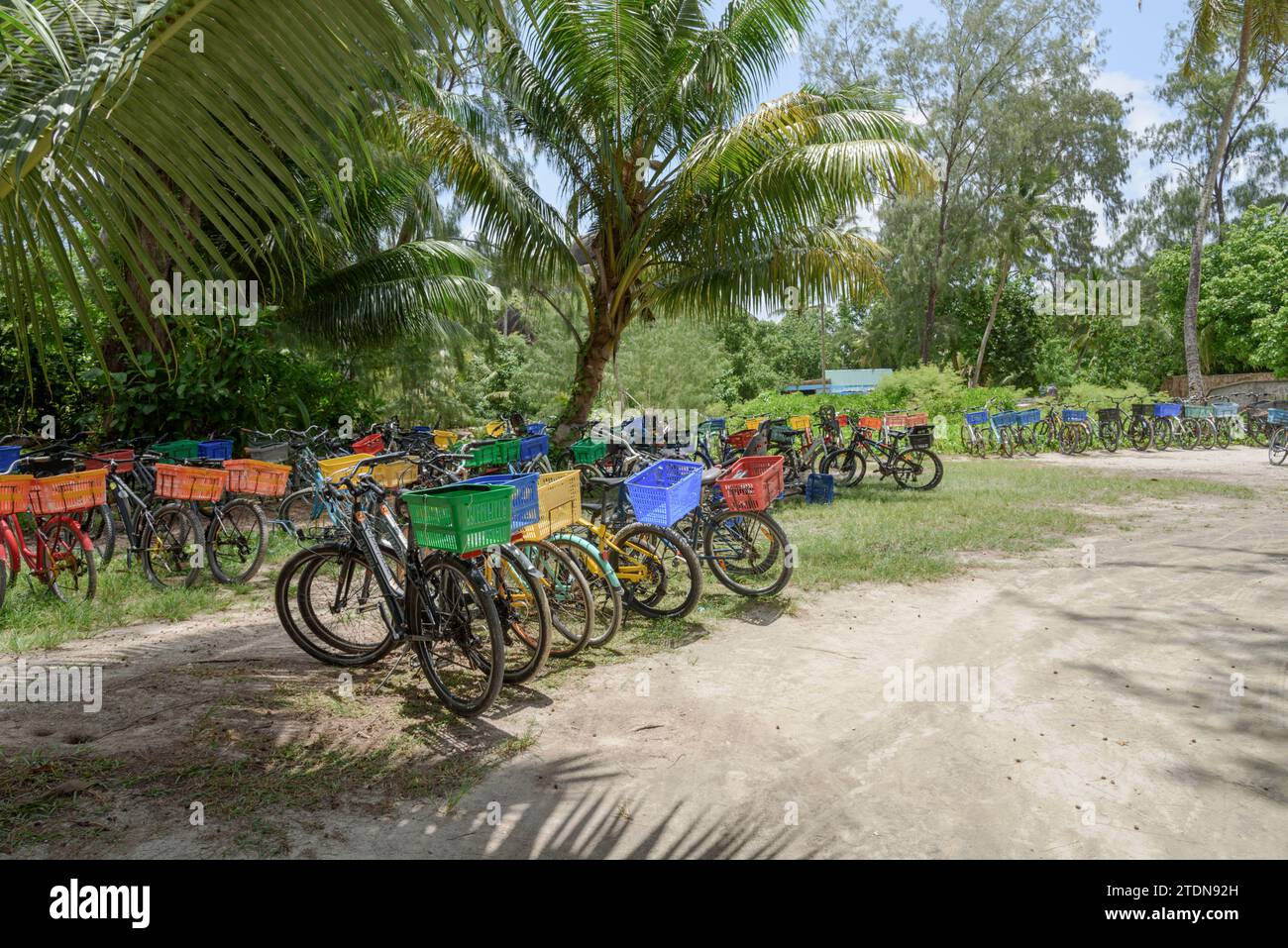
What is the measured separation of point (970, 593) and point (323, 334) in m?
11.5

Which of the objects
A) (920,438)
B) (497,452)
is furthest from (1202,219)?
(497,452)

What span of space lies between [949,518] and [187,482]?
7215 mm

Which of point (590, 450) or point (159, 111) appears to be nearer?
point (159, 111)

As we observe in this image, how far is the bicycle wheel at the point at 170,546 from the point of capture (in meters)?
6.36

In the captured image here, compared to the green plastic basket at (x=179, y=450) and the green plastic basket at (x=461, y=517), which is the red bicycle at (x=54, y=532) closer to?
the green plastic basket at (x=179, y=450)

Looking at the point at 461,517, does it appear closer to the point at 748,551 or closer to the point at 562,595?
the point at 562,595

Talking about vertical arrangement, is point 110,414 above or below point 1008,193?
below

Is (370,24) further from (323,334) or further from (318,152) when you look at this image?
(323,334)

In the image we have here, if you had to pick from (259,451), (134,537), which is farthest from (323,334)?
(134,537)

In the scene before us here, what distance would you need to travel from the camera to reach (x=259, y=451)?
24.4 ft

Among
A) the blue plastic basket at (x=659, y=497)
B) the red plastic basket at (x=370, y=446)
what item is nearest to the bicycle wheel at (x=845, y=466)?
the red plastic basket at (x=370, y=446)

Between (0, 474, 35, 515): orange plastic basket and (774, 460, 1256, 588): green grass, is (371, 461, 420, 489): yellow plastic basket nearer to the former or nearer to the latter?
(0, 474, 35, 515): orange plastic basket

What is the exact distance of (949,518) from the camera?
916 centimetres

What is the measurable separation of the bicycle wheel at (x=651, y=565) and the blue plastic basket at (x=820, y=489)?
4.96 m
